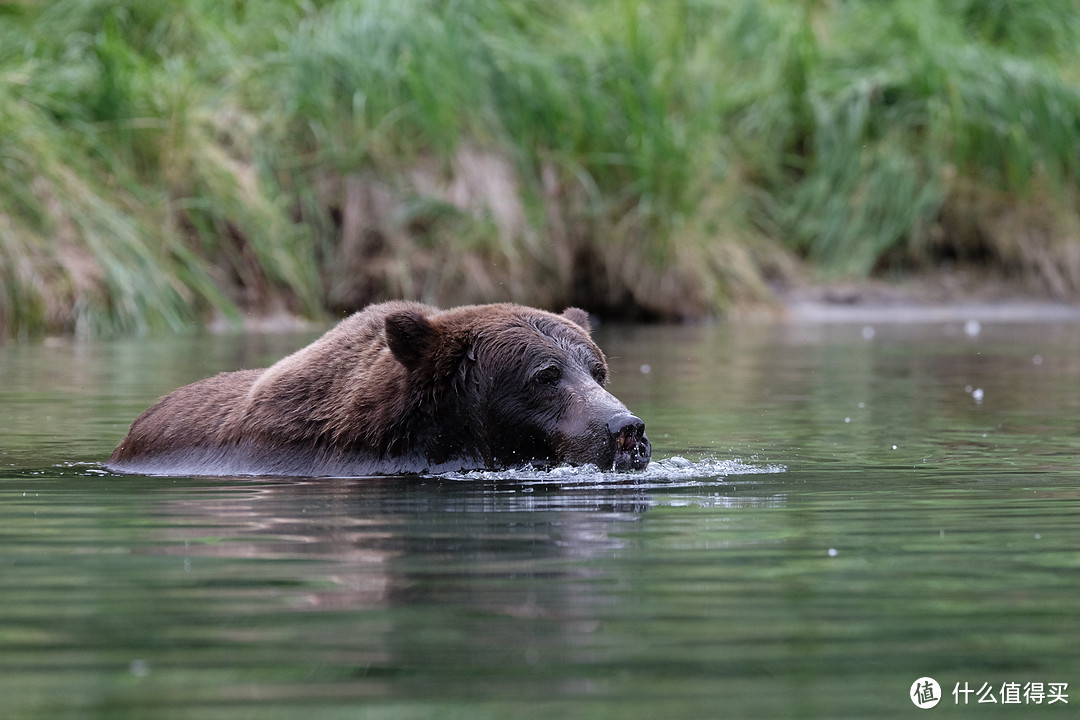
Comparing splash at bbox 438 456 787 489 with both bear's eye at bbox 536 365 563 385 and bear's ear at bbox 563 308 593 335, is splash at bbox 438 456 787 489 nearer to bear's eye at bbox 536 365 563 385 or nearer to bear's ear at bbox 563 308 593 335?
bear's eye at bbox 536 365 563 385

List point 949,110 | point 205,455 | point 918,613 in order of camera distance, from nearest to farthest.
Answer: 1. point 918,613
2. point 205,455
3. point 949,110

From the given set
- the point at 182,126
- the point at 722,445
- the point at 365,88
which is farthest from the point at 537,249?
the point at 722,445

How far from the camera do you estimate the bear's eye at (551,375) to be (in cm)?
675

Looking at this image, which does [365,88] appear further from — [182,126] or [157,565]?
[157,565]

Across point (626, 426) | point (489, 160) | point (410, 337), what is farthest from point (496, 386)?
point (489, 160)

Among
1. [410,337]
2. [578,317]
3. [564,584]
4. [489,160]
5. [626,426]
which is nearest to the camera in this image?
[564,584]

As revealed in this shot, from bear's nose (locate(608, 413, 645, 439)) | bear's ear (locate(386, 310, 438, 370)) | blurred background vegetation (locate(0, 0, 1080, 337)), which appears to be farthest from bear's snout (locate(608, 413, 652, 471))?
blurred background vegetation (locate(0, 0, 1080, 337))

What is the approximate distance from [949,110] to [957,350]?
8314mm

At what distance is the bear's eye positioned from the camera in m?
6.75

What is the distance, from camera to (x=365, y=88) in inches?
715

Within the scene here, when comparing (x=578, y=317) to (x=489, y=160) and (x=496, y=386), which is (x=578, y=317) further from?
(x=489, y=160)

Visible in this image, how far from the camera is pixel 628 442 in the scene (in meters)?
6.31

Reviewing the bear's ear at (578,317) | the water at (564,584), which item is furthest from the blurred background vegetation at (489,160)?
the bear's ear at (578,317)

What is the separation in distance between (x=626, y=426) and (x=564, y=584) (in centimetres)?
223
